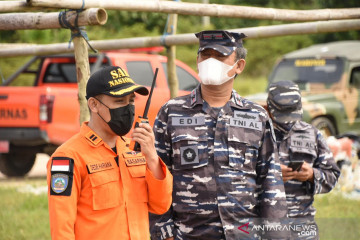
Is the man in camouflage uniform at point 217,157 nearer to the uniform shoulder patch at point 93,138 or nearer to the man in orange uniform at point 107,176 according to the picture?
the man in orange uniform at point 107,176

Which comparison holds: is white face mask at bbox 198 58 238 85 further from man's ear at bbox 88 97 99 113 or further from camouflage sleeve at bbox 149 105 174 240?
man's ear at bbox 88 97 99 113

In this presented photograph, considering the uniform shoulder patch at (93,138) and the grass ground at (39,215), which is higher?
the uniform shoulder patch at (93,138)

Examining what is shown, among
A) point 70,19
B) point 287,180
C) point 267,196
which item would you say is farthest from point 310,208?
point 70,19

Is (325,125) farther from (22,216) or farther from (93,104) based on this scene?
(93,104)

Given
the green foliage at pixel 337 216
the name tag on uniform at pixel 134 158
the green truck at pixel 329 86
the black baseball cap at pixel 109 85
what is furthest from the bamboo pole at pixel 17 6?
the green truck at pixel 329 86

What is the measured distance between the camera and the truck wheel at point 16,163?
34.8 ft

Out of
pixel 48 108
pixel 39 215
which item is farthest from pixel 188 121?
pixel 48 108

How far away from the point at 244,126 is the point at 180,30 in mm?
27667

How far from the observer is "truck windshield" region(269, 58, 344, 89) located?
12797 mm

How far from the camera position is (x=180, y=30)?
30.8 m

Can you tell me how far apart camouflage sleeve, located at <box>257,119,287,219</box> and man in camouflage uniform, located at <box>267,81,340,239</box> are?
622 millimetres

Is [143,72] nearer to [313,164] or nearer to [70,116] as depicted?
[70,116]

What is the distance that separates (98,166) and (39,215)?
4.67m

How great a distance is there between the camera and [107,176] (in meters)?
3.08
